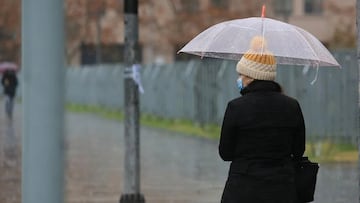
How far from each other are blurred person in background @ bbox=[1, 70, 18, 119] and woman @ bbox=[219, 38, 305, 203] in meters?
21.8

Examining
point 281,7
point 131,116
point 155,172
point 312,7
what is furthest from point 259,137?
point 312,7

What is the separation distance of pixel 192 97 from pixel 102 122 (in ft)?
18.9

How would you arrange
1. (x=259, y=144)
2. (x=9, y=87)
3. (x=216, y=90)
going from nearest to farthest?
(x=259, y=144) → (x=216, y=90) → (x=9, y=87)

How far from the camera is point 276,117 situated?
5531 millimetres

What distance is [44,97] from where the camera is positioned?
3676 millimetres

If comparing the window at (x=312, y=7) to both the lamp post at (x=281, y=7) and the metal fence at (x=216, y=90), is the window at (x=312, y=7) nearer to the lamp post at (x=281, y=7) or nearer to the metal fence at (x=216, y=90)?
the lamp post at (x=281, y=7)

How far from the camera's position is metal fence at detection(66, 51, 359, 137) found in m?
18.4

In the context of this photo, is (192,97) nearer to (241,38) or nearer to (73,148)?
(73,148)

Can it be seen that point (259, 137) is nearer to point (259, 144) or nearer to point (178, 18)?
point (259, 144)

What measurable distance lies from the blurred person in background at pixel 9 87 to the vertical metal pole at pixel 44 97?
23.3 m

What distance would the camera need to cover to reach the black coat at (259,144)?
18.0 ft

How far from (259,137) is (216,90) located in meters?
18.7

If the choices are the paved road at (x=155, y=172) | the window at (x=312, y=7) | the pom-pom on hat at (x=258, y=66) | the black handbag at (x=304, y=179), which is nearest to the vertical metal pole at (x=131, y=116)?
the paved road at (x=155, y=172)

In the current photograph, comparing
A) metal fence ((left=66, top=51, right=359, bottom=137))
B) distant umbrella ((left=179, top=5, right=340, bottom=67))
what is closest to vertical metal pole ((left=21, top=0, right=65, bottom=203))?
distant umbrella ((left=179, top=5, right=340, bottom=67))
